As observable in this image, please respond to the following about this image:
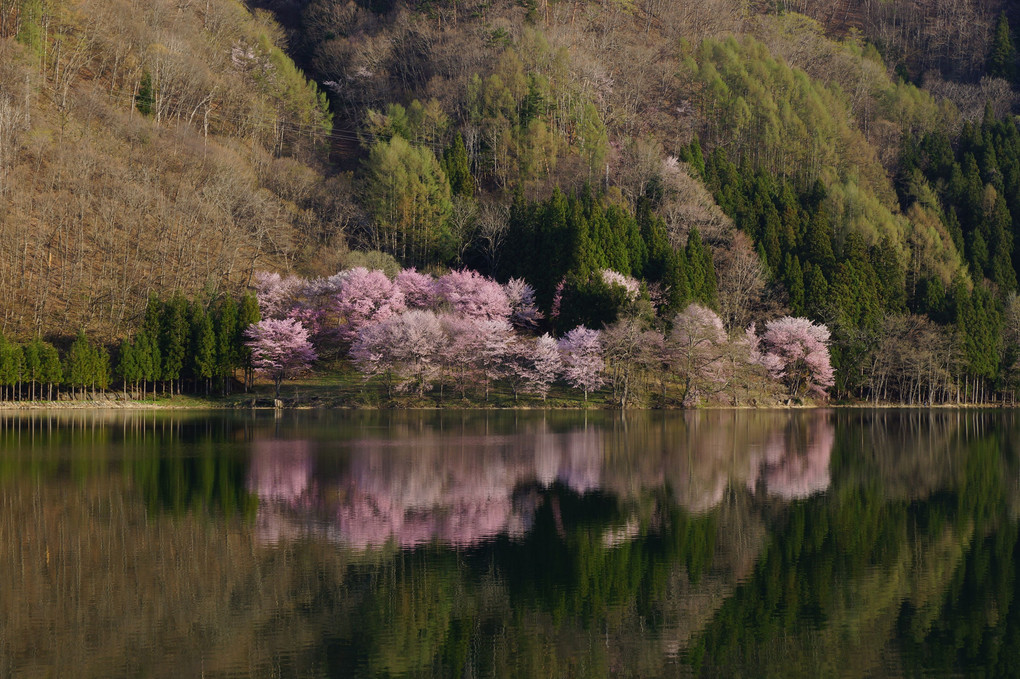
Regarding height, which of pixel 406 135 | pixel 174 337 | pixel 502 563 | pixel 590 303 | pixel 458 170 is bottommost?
pixel 502 563

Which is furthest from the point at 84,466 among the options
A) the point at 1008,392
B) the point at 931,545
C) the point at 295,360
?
the point at 1008,392

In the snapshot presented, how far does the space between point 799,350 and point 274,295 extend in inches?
1613

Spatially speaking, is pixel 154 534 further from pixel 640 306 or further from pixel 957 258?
pixel 957 258

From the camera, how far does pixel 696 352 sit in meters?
73.3

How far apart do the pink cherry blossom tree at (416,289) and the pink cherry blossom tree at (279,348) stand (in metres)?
9.98

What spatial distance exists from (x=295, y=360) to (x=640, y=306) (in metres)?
25.2

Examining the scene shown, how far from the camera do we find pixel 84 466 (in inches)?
1329

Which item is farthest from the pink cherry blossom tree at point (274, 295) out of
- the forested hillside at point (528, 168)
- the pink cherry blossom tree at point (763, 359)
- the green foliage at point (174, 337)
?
the pink cherry blossom tree at point (763, 359)

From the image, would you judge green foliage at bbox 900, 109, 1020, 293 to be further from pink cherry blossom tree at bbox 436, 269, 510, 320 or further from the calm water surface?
the calm water surface

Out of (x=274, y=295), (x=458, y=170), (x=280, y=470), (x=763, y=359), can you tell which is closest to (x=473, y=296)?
(x=274, y=295)

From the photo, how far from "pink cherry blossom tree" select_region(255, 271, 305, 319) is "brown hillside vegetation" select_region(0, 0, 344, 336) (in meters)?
3.51

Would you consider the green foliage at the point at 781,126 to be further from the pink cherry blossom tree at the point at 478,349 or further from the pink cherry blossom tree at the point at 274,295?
the pink cherry blossom tree at the point at 274,295

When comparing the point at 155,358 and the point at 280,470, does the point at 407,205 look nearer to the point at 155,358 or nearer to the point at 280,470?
the point at 155,358

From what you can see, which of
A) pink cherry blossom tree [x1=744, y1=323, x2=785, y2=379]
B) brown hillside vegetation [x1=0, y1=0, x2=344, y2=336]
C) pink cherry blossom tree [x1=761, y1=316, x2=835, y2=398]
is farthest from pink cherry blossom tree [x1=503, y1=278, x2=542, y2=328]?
brown hillside vegetation [x1=0, y1=0, x2=344, y2=336]
